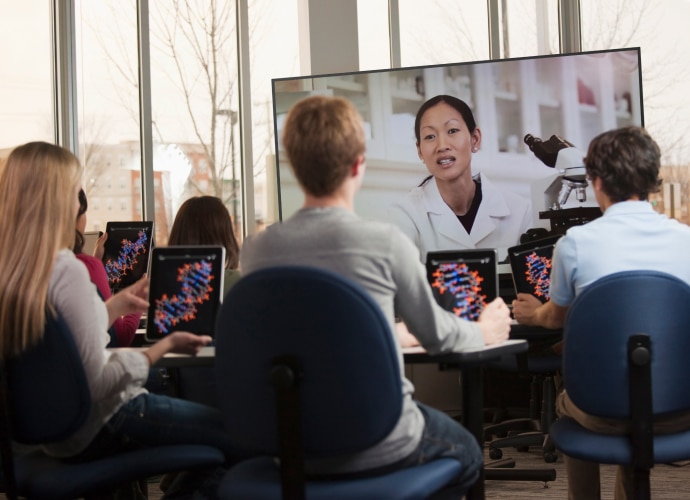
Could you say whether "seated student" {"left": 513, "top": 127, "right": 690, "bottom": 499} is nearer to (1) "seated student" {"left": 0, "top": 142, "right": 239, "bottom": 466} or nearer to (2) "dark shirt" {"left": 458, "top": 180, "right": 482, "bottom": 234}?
(1) "seated student" {"left": 0, "top": 142, "right": 239, "bottom": 466}

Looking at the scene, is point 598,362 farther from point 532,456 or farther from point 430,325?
point 532,456

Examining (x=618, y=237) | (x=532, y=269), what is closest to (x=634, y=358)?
(x=618, y=237)

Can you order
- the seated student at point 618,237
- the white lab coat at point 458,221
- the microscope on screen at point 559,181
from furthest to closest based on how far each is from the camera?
the white lab coat at point 458,221 → the microscope on screen at point 559,181 → the seated student at point 618,237

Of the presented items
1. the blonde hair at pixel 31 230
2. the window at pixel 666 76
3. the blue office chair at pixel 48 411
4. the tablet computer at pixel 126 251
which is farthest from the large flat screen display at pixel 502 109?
the blue office chair at pixel 48 411

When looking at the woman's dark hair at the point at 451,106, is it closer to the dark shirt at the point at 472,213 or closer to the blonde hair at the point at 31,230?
the dark shirt at the point at 472,213

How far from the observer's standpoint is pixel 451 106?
19.7ft

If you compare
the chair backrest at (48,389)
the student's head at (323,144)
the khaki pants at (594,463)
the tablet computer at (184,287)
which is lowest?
the khaki pants at (594,463)

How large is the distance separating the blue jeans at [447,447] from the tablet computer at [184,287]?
780mm

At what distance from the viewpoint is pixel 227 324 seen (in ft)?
6.01

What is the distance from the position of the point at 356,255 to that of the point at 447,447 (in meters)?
0.45

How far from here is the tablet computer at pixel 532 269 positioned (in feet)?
10.5

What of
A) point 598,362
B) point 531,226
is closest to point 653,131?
point 531,226

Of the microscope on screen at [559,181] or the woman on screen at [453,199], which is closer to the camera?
the microscope on screen at [559,181]

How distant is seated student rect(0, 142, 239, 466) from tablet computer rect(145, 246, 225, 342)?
319 mm
